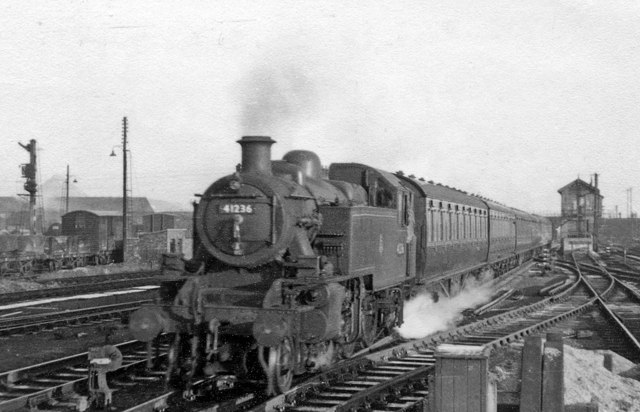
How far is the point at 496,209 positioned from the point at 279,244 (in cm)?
1829

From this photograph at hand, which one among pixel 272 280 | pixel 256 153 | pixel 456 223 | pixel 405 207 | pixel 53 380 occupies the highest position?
pixel 256 153

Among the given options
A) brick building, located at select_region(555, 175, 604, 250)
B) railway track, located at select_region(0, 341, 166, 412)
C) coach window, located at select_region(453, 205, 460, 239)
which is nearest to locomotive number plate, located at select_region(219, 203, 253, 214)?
railway track, located at select_region(0, 341, 166, 412)

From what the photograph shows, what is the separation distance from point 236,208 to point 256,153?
2.51ft

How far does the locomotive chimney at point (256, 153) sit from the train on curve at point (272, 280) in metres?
0.01

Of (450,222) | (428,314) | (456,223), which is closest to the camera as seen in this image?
(428,314)

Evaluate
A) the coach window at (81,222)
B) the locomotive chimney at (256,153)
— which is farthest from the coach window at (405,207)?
the coach window at (81,222)

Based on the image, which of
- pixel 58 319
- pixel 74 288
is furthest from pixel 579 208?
pixel 58 319

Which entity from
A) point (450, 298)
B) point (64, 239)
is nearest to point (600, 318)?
point (450, 298)

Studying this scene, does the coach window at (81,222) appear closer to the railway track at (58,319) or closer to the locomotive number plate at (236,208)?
the railway track at (58,319)

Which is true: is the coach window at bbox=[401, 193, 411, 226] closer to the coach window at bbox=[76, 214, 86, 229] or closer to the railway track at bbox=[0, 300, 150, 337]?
the railway track at bbox=[0, 300, 150, 337]

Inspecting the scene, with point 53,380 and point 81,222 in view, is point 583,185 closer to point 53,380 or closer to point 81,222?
point 81,222

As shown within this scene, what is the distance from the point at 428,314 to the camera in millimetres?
14852

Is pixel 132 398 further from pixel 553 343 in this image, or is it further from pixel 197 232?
pixel 553 343

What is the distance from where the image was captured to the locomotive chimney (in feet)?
28.3
